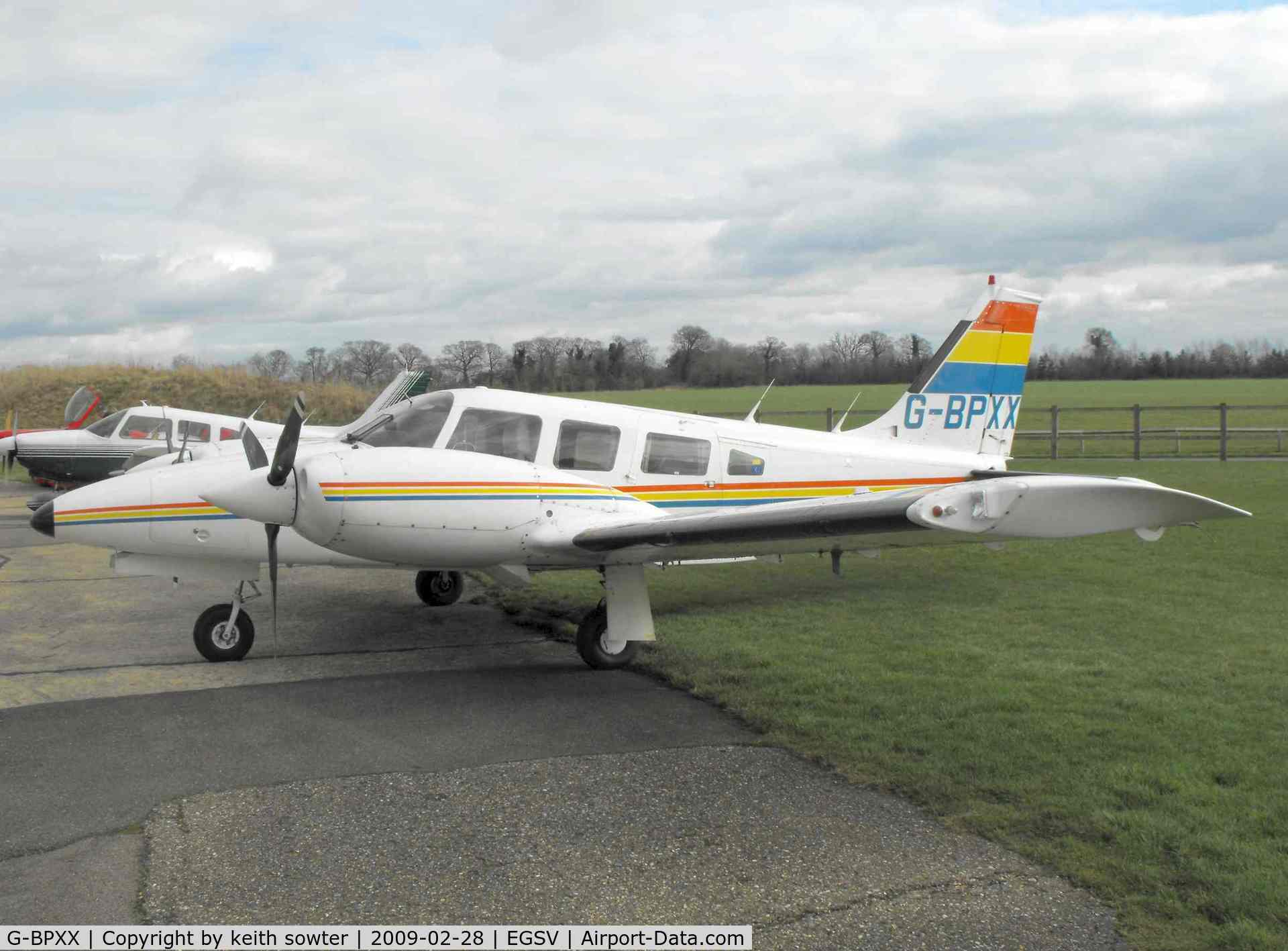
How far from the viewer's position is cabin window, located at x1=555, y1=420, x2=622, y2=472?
797cm

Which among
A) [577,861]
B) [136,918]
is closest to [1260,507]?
[577,861]

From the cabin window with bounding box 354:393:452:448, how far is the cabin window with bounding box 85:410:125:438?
14.8 metres

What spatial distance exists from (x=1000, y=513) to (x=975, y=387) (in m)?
6.71

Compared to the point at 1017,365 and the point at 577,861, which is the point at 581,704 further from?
the point at 1017,365

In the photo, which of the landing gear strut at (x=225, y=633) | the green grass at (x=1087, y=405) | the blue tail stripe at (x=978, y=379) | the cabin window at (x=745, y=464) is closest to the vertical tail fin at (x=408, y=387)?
the landing gear strut at (x=225, y=633)

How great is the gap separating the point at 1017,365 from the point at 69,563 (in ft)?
39.4

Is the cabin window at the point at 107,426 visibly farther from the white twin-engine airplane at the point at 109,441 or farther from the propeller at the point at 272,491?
the propeller at the point at 272,491

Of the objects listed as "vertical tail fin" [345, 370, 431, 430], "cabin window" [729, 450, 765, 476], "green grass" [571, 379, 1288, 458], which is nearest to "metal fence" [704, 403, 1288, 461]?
"green grass" [571, 379, 1288, 458]

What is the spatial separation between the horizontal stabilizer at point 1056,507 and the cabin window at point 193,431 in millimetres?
17902

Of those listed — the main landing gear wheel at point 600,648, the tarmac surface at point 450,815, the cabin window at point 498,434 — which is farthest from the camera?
the cabin window at point 498,434

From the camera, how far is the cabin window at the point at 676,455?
8.37m

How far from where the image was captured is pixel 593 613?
7691 millimetres

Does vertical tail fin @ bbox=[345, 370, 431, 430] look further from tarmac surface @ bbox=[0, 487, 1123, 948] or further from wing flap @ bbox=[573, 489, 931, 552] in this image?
wing flap @ bbox=[573, 489, 931, 552]

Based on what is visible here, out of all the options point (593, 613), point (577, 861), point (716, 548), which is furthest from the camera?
point (593, 613)
